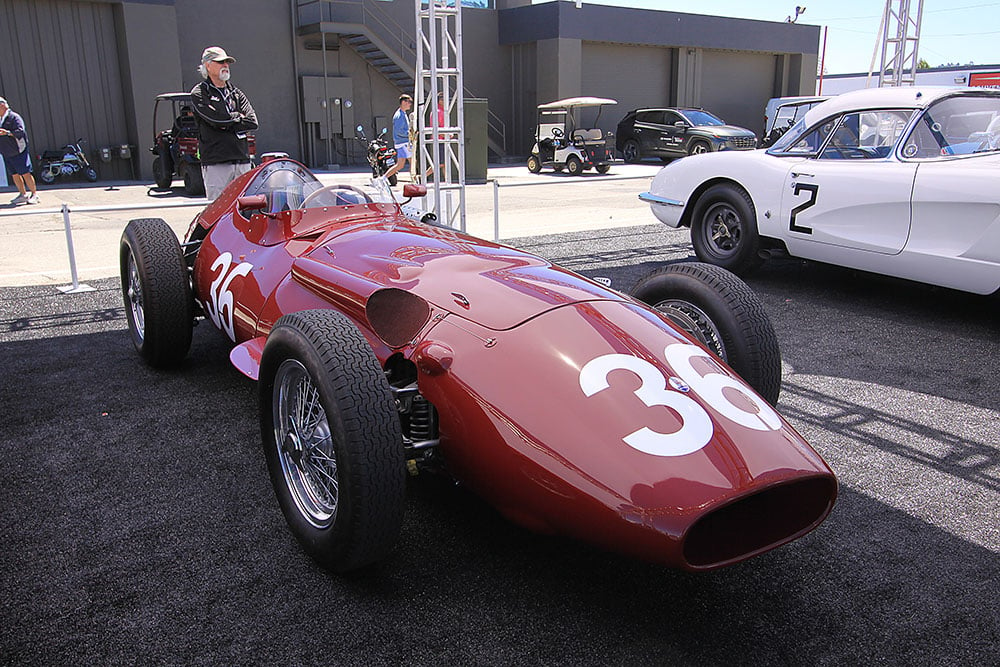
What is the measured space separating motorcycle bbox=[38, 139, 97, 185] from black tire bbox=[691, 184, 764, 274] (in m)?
15.0

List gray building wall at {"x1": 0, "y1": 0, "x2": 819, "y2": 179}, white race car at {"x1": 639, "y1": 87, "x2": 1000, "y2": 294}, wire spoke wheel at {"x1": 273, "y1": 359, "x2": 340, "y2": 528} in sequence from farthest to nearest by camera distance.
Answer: gray building wall at {"x1": 0, "y1": 0, "x2": 819, "y2": 179} → white race car at {"x1": 639, "y1": 87, "x2": 1000, "y2": 294} → wire spoke wheel at {"x1": 273, "y1": 359, "x2": 340, "y2": 528}

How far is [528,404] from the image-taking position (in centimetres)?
229

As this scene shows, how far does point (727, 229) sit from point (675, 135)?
1607cm

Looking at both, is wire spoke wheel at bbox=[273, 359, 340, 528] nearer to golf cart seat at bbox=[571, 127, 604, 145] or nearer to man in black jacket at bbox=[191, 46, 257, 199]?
man in black jacket at bbox=[191, 46, 257, 199]

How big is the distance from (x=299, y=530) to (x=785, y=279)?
17.8 ft

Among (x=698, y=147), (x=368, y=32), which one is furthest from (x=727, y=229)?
(x=368, y=32)

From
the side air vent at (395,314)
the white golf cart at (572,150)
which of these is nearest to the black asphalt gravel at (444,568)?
the side air vent at (395,314)

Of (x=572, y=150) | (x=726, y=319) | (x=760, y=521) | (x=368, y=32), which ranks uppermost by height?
(x=368, y=32)

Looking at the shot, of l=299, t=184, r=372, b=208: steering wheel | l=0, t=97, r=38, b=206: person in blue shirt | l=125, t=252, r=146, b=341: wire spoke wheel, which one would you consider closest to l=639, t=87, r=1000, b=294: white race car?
l=299, t=184, r=372, b=208: steering wheel

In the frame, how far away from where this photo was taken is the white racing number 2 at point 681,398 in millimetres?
2129

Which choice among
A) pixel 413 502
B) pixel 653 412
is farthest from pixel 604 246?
pixel 653 412

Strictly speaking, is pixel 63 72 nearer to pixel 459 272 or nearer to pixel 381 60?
pixel 381 60

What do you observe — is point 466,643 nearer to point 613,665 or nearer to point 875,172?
point 613,665

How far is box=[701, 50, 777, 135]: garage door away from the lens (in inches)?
1137
